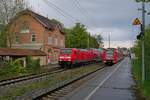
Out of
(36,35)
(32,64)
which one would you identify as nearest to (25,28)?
(36,35)

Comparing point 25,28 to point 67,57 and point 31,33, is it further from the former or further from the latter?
point 67,57

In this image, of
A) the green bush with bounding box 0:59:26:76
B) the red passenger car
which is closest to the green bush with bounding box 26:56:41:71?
the green bush with bounding box 0:59:26:76

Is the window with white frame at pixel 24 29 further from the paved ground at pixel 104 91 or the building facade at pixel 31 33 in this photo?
the paved ground at pixel 104 91

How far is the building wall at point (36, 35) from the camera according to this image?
221 feet

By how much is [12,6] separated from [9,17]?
251 centimetres

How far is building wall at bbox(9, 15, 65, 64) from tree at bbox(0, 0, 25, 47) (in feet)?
5.29

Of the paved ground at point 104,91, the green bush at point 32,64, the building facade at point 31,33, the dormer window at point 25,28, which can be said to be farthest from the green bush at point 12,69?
the dormer window at point 25,28

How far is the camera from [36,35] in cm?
6794

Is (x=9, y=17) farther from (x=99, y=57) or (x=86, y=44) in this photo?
(x=86, y=44)

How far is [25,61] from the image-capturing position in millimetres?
48250

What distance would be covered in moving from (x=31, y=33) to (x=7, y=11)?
20.3 ft

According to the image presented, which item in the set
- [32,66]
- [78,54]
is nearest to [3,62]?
[32,66]

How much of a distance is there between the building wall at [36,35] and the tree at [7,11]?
161cm

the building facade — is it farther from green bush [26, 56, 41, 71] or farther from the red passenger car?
green bush [26, 56, 41, 71]
